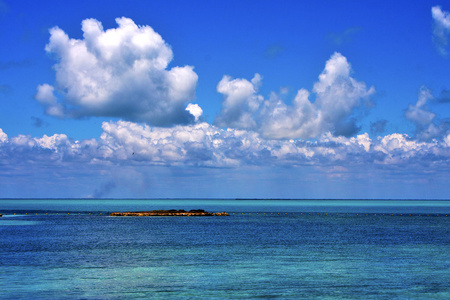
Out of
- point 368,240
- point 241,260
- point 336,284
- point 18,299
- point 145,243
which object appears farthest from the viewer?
point 368,240

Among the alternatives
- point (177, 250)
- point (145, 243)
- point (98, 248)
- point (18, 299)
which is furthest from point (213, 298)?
point (145, 243)

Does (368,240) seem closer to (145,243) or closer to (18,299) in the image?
(145,243)

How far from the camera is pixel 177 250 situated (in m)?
73.2

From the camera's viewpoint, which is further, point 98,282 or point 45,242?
point 45,242

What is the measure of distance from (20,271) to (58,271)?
3.64 metres

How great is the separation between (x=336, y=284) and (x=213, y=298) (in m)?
11.9

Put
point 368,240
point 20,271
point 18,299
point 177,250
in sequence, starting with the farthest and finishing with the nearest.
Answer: point 368,240 → point 177,250 → point 20,271 → point 18,299

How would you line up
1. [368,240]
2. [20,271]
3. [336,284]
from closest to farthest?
[336,284]
[20,271]
[368,240]

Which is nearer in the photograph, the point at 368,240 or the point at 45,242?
the point at 45,242

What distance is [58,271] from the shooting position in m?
52.9

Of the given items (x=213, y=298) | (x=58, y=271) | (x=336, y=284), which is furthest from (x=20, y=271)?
(x=336, y=284)

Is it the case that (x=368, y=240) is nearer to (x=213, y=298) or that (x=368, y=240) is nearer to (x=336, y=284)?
(x=336, y=284)

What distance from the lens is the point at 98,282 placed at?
152 ft

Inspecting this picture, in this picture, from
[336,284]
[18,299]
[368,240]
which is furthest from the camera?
[368,240]
